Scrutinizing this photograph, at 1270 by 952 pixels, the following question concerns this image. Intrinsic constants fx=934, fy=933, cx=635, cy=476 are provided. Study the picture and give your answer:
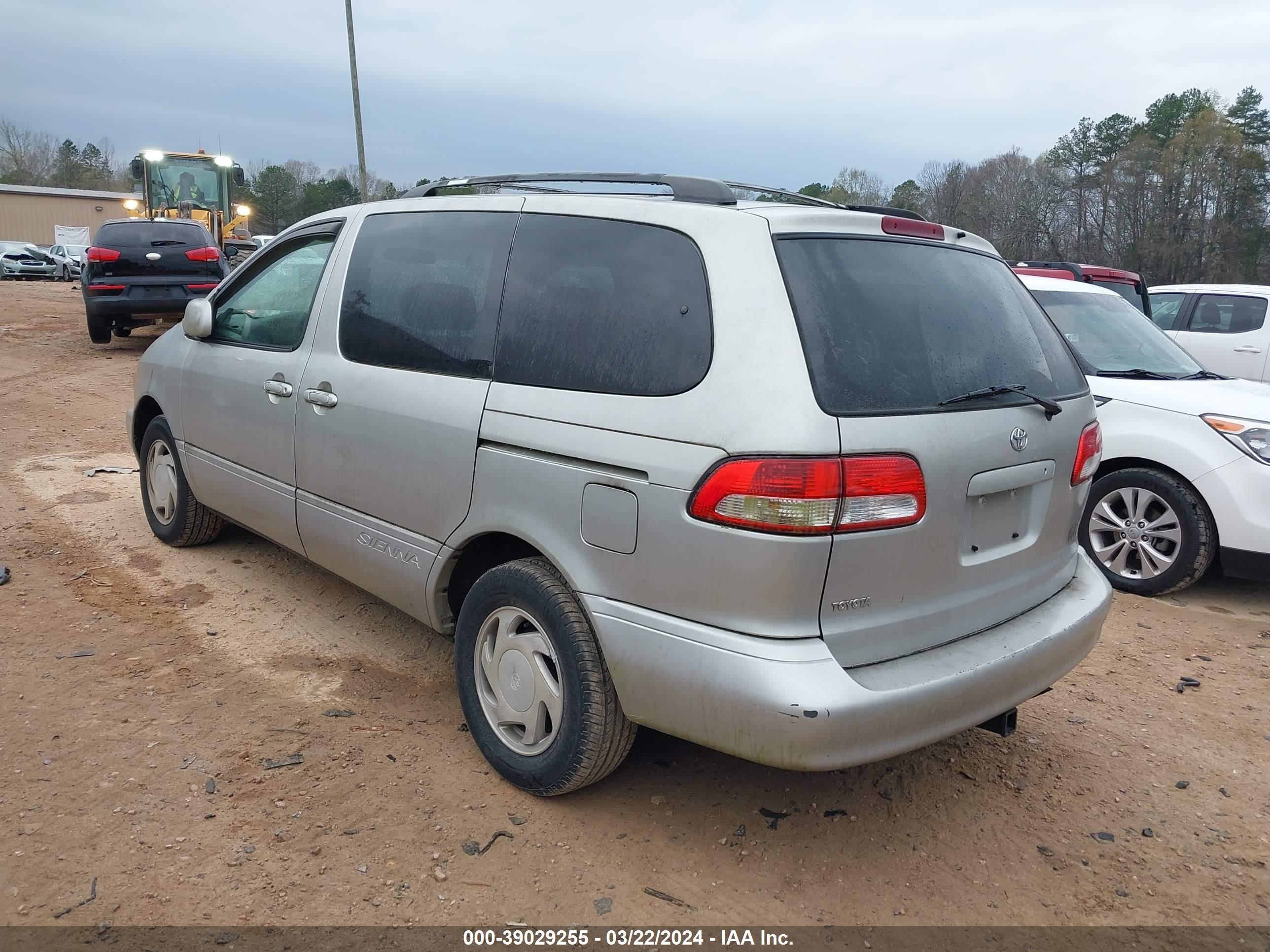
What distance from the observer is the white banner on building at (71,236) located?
181 ft

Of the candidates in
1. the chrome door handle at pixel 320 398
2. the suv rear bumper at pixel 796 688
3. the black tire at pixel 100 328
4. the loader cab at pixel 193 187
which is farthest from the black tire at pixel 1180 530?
the loader cab at pixel 193 187

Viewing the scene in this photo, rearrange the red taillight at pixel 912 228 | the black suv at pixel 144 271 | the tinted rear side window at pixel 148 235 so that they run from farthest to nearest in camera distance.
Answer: the tinted rear side window at pixel 148 235 < the black suv at pixel 144 271 < the red taillight at pixel 912 228

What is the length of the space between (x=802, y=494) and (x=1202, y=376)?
492 centimetres

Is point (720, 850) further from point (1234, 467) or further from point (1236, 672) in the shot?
point (1234, 467)

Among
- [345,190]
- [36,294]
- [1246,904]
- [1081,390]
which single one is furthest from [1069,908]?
[345,190]

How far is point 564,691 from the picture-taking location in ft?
9.27

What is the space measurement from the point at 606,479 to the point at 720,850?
122cm

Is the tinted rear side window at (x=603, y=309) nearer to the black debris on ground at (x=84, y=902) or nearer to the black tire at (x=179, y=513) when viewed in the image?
the black debris on ground at (x=84, y=902)

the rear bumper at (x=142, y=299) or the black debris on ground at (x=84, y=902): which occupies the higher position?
the rear bumper at (x=142, y=299)

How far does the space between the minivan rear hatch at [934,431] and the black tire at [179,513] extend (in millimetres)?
3855

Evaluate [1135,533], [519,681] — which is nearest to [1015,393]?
[519,681]

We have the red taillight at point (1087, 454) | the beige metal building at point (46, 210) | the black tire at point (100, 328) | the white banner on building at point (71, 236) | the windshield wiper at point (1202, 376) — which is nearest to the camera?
the red taillight at point (1087, 454)

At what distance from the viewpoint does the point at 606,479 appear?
2.62 m

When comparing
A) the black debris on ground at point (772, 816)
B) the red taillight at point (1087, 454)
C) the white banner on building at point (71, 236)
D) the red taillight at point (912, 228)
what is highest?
the white banner on building at point (71, 236)
